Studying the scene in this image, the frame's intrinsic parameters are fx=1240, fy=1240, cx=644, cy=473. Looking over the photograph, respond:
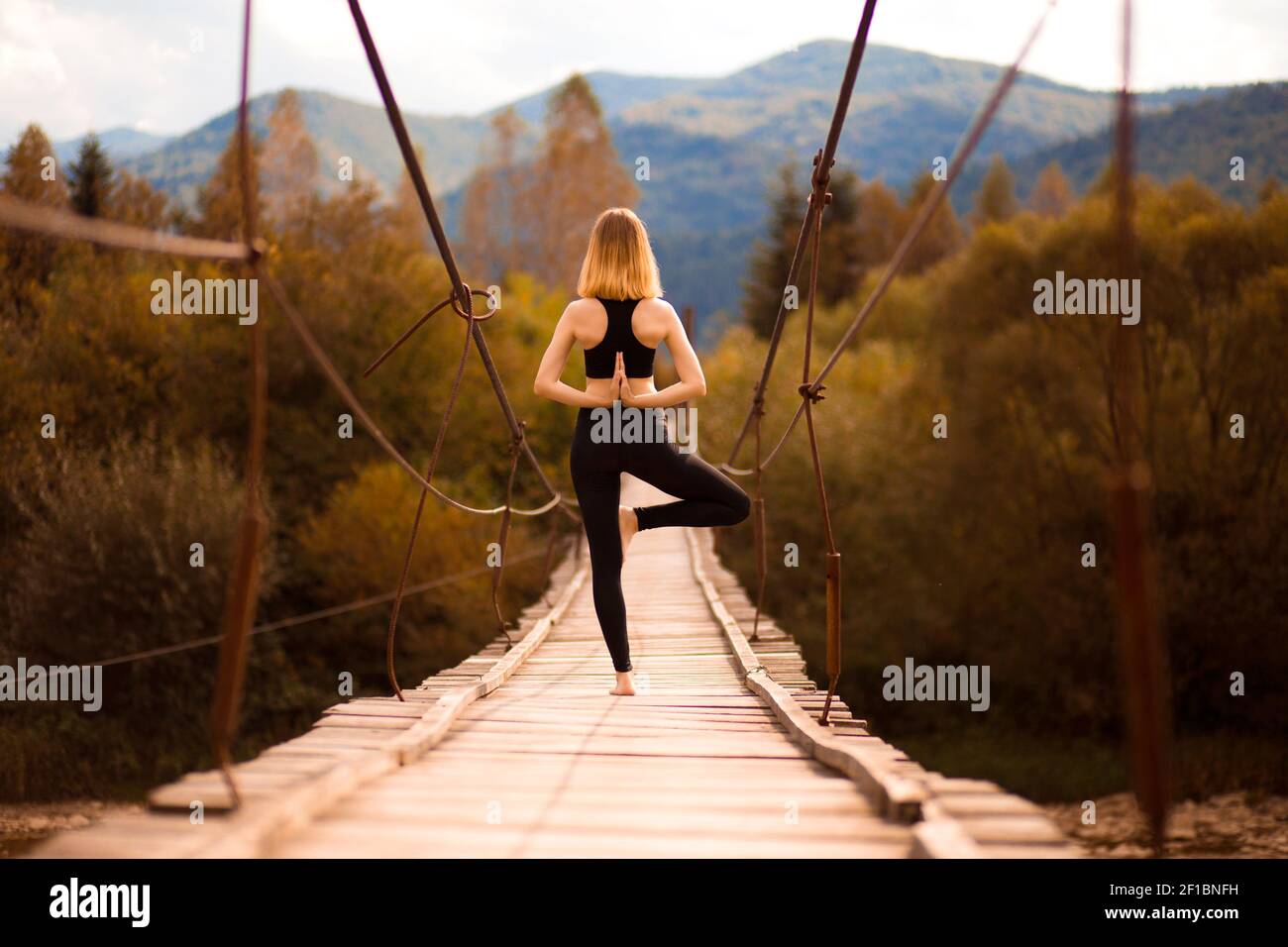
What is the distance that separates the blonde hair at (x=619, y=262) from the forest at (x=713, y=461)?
14.6m

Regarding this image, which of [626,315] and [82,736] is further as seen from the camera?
[82,736]

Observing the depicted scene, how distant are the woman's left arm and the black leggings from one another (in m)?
0.04

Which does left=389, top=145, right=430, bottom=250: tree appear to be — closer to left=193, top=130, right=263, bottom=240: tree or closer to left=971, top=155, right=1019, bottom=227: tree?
left=193, top=130, right=263, bottom=240: tree

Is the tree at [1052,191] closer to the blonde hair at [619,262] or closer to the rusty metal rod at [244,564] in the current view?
the blonde hair at [619,262]

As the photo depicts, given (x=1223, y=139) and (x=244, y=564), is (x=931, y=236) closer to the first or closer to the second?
(x=1223, y=139)

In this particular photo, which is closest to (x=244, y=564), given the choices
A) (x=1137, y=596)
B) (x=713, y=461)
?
(x=1137, y=596)

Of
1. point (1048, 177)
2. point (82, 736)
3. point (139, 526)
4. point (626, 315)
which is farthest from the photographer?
point (1048, 177)

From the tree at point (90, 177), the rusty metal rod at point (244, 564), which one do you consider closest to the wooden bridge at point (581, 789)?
the rusty metal rod at point (244, 564)

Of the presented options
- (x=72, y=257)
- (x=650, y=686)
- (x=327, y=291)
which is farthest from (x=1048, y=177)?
(x=650, y=686)

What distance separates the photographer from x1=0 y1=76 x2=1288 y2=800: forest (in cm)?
1788

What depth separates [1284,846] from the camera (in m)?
14.9

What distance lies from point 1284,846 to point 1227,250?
28.6 feet

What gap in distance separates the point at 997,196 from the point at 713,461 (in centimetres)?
2574
